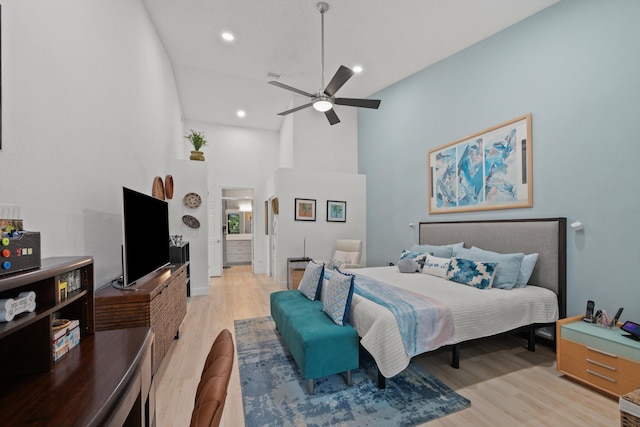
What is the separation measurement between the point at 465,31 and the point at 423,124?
4.42 feet

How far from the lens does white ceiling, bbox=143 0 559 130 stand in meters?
3.28

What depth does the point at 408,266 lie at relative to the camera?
370 centimetres

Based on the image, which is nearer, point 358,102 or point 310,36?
point 358,102

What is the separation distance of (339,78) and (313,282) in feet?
7.53

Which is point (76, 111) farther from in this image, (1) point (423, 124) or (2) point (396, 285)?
(1) point (423, 124)

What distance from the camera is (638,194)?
2.33 metres

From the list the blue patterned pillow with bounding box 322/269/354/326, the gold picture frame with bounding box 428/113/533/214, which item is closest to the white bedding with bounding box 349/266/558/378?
the blue patterned pillow with bounding box 322/269/354/326

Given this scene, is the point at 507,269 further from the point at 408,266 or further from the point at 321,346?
the point at 321,346

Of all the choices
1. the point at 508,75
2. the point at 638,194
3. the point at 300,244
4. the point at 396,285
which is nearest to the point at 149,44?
the point at 300,244

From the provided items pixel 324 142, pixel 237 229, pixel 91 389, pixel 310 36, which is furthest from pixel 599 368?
pixel 237 229

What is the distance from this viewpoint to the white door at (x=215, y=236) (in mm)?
6531

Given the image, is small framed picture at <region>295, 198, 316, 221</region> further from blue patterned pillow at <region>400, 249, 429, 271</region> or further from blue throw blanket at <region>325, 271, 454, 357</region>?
blue throw blanket at <region>325, 271, 454, 357</region>

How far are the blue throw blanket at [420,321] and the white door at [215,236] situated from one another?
16.5ft

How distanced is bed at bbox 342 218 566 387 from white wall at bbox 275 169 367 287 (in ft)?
7.11
